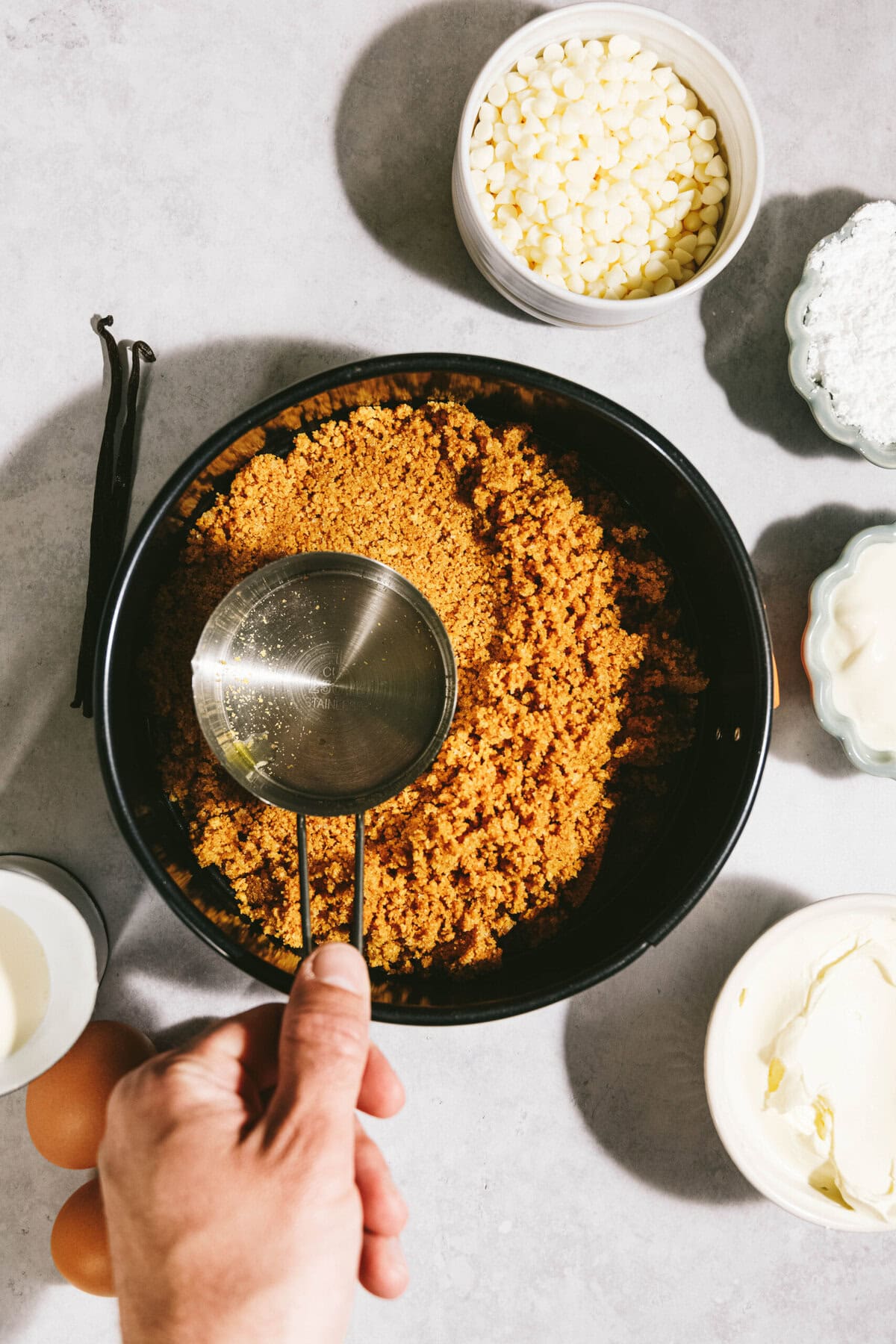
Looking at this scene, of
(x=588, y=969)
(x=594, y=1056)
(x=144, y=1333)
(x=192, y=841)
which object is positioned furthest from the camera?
(x=594, y=1056)

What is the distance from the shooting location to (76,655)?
40.2 inches

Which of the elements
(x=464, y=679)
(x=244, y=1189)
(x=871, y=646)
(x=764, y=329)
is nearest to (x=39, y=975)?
(x=244, y=1189)

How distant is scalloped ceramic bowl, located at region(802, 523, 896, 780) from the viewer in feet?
3.26

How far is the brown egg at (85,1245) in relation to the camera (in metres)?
0.93

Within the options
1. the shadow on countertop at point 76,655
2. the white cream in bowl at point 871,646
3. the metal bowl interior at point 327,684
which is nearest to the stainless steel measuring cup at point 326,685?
the metal bowl interior at point 327,684

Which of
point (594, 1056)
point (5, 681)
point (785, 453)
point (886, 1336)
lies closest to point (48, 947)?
point (5, 681)

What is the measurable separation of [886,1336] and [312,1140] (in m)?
0.95

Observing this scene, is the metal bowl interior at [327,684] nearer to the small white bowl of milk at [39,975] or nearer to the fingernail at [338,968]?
the fingernail at [338,968]

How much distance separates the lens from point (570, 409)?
0.92 metres

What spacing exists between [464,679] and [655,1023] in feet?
1.69

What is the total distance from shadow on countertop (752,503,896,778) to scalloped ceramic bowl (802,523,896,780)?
61 millimetres

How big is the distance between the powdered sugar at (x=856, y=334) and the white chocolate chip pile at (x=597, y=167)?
0.51 feet

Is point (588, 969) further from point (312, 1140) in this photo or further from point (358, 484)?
point (358, 484)

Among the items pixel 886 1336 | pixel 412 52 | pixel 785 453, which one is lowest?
pixel 886 1336
